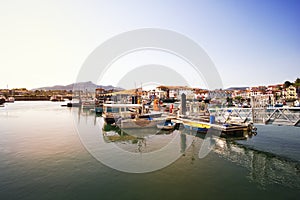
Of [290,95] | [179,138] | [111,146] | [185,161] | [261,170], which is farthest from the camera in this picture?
[290,95]

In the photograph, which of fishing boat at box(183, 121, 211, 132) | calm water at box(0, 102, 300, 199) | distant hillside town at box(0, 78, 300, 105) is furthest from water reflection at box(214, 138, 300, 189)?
distant hillside town at box(0, 78, 300, 105)

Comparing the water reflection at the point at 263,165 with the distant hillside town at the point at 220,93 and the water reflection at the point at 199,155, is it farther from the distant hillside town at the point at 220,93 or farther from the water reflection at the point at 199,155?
the distant hillside town at the point at 220,93

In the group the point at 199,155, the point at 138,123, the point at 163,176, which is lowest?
the point at 199,155

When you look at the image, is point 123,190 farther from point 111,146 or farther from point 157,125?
point 157,125

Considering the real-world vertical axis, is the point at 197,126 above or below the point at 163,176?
above

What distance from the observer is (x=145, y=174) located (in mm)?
10289

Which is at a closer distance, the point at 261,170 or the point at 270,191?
the point at 270,191

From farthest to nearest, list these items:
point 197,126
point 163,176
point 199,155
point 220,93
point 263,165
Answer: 1. point 220,93
2. point 197,126
3. point 199,155
4. point 263,165
5. point 163,176

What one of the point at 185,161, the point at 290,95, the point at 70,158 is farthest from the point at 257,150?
the point at 290,95

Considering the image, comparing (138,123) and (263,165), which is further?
(138,123)

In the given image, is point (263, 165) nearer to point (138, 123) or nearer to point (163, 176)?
point (163, 176)

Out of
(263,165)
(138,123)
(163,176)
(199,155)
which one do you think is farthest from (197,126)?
(163,176)

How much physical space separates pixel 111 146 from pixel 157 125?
9.27 metres

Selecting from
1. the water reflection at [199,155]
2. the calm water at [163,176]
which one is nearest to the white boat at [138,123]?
the water reflection at [199,155]
